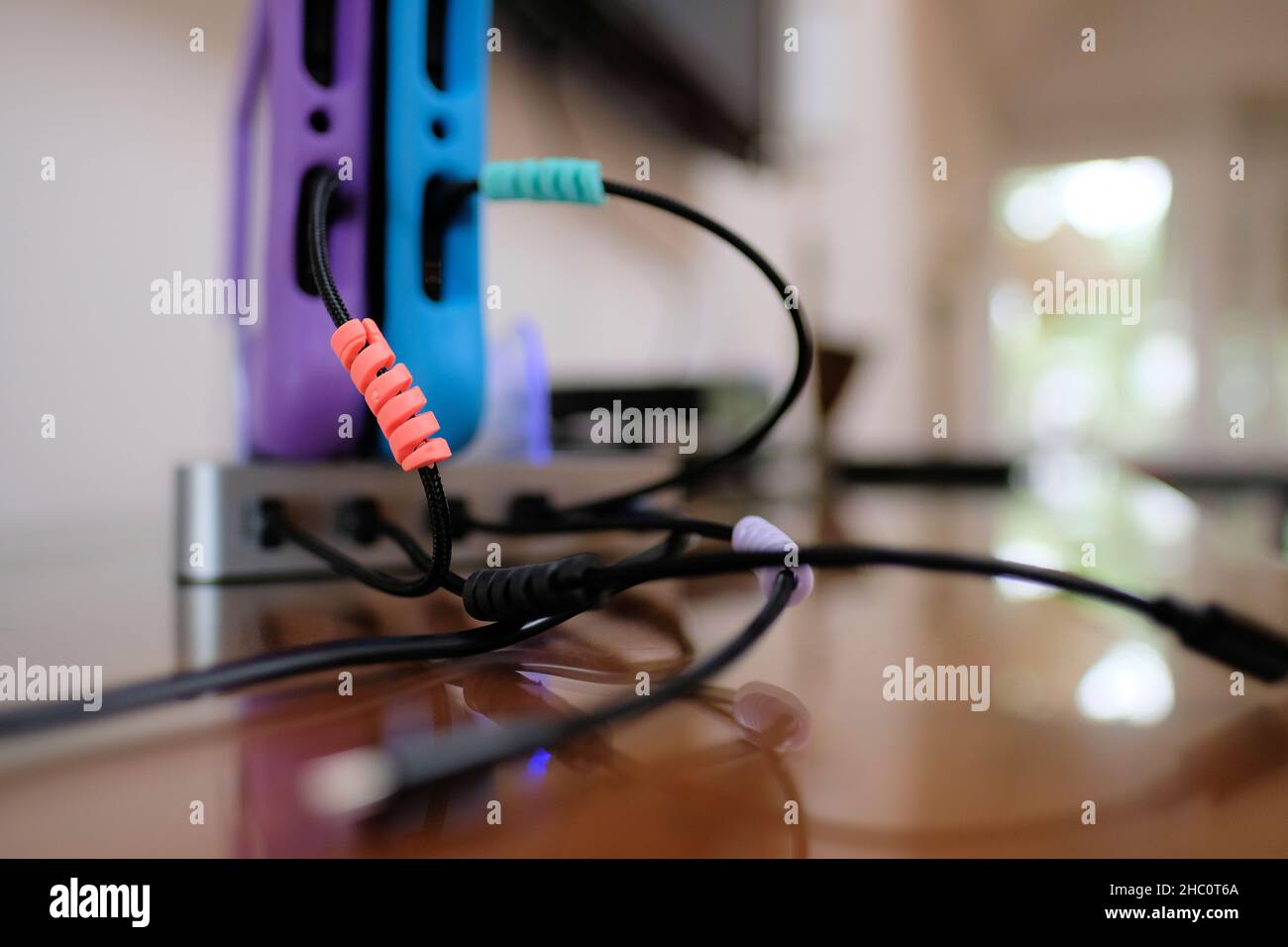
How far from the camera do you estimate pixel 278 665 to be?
10.1 inches

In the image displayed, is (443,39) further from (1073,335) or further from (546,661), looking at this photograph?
(1073,335)

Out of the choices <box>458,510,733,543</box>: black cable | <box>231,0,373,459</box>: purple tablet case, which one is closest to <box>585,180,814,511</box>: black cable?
<box>458,510,733,543</box>: black cable

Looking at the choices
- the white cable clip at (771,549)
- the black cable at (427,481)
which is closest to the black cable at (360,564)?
the black cable at (427,481)

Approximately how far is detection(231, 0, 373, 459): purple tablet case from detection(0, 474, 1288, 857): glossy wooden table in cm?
10

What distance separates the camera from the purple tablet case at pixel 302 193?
433 mm

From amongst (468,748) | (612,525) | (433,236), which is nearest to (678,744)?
(468,748)

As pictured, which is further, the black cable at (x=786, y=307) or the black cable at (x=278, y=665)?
the black cable at (x=786, y=307)

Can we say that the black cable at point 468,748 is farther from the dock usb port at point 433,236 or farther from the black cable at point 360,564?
the dock usb port at point 433,236

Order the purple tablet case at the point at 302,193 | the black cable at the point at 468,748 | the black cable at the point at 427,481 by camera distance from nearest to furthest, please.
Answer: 1. the black cable at the point at 468,748
2. the black cable at the point at 427,481
3. the purple tablet case at the point at 302,193

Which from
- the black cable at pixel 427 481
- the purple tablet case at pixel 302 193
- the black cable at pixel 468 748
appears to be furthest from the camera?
the purple tablet case at pixel 302 193

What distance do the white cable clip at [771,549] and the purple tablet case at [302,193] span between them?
0.76 feet

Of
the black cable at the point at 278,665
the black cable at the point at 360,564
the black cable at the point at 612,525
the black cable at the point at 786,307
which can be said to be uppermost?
the black cable at the point at 786,307

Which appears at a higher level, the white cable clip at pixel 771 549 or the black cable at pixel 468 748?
the white cable clip at pixel 771 549

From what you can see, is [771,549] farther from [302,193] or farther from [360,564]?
[302,193]
